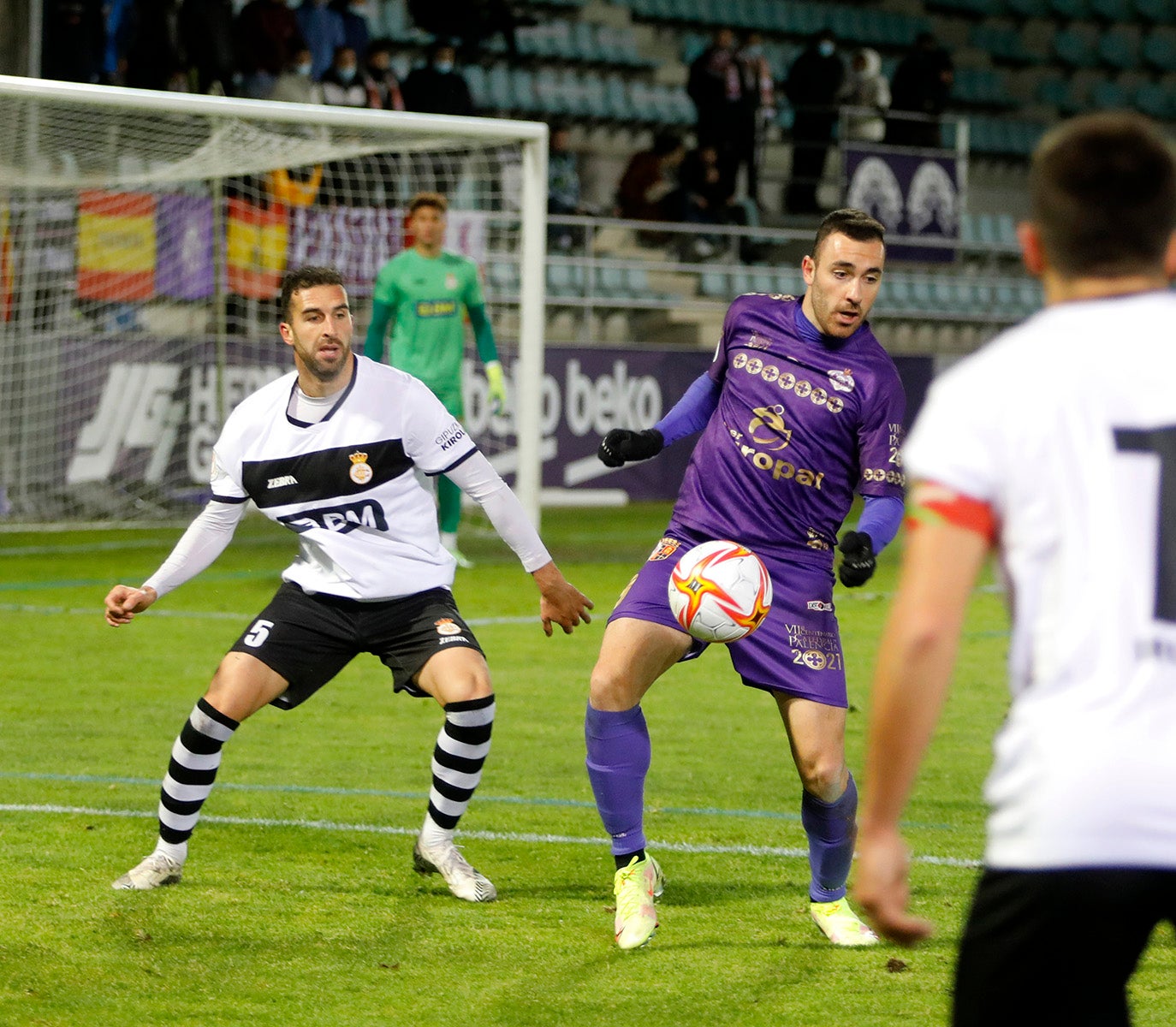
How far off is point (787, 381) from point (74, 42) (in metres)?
12.3

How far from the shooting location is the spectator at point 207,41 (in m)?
15.7

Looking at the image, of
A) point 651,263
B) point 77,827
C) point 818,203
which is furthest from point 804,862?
point 818,203

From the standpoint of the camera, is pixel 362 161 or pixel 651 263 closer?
pixel 362 161

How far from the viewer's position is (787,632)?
15.7 feet

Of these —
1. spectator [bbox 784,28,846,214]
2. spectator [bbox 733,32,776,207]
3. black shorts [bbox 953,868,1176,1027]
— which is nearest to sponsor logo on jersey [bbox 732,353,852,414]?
black shorts [bbox 953,868,1176,1027]

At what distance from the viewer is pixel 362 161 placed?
1498 cm

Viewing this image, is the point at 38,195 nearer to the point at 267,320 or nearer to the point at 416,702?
the point at 267,320

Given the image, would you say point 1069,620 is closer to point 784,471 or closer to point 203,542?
point 784,471

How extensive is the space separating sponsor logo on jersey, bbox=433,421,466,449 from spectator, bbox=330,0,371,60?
500 inches

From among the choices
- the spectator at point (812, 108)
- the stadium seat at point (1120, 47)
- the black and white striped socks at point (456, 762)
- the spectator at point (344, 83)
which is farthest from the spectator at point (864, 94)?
the black and white striped socks at point (456, 762)

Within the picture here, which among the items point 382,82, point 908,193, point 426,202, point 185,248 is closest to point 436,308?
point 426,202

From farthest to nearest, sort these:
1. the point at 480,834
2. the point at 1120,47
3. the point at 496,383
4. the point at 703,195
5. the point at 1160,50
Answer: the point at 1160,50
the point at 1120,47
the point at 703,195
the point at 496,383
the point at 480,834

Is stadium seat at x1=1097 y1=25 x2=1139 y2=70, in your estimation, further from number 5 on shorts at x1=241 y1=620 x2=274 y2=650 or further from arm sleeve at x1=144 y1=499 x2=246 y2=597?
number 5 on shorts at x1=241 y1=620 x2=274 y2=650

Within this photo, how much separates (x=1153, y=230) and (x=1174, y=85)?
28805mm
